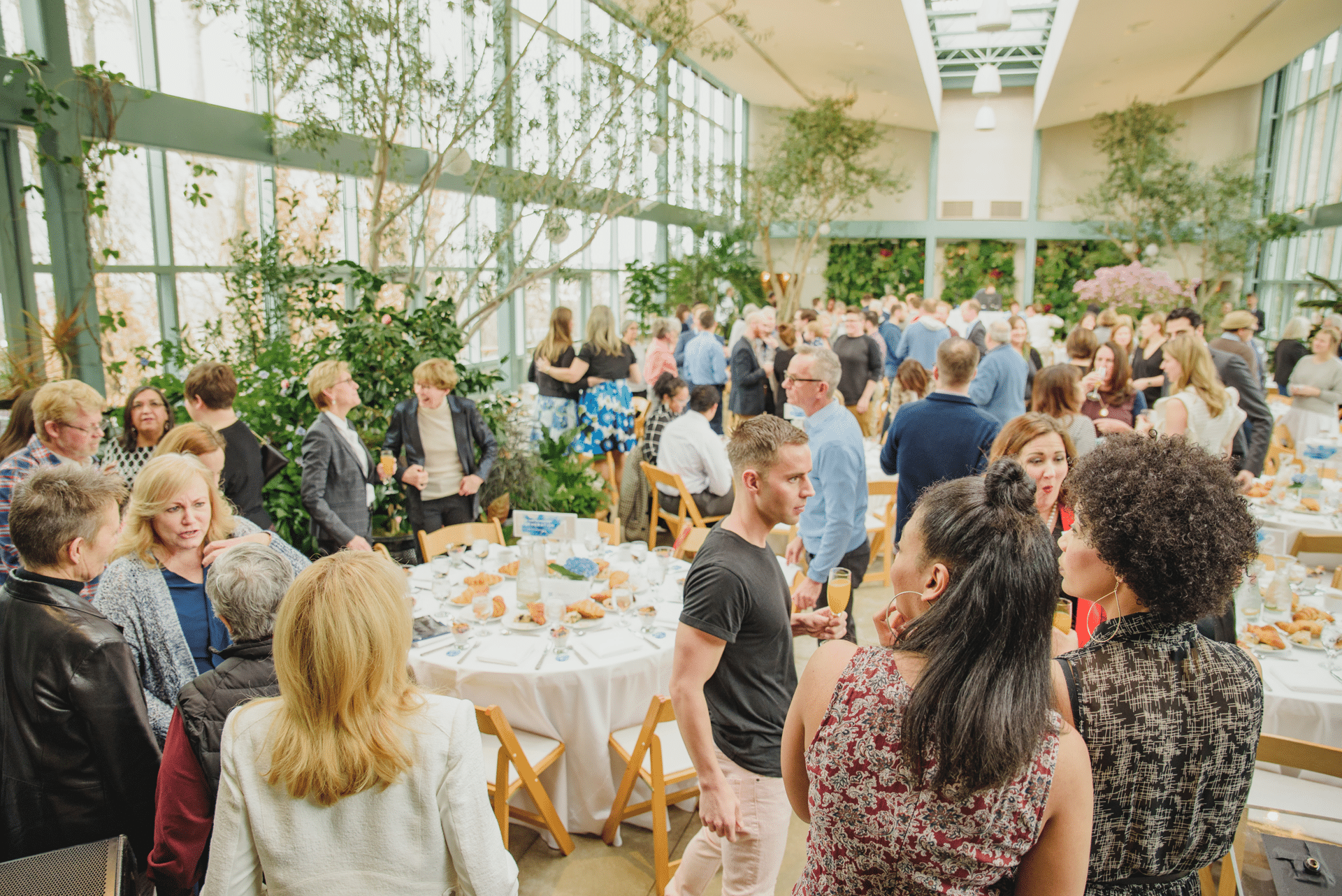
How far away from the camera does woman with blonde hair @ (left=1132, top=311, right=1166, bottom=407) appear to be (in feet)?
20.9

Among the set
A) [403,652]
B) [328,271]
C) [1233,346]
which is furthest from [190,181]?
[1233,346]

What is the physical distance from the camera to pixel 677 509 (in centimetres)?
512

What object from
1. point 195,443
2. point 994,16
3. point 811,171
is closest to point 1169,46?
point 994,16

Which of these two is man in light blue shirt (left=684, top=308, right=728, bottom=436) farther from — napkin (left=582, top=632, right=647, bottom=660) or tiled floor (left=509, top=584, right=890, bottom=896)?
tiled floor (left=509, top=584, right=890, bottom=896)

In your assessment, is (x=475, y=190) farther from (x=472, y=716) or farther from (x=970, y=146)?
(x=970, y=146)

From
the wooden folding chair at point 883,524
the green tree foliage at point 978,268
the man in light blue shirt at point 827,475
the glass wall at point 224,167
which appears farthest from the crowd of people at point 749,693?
the green tree foliage at point 978,268

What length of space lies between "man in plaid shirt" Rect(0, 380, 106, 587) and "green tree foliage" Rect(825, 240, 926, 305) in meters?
17.2

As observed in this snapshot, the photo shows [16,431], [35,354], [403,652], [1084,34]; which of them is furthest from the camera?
[1084,34]

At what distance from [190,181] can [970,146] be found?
17.0m

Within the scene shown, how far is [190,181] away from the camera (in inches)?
Result: 227

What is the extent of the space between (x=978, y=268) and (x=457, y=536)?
17326mm

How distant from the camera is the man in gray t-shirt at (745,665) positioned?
6.34ft

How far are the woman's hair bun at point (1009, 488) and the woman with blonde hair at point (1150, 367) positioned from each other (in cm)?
582

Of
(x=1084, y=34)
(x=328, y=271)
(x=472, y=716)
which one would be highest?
(x=1084, y=34)
